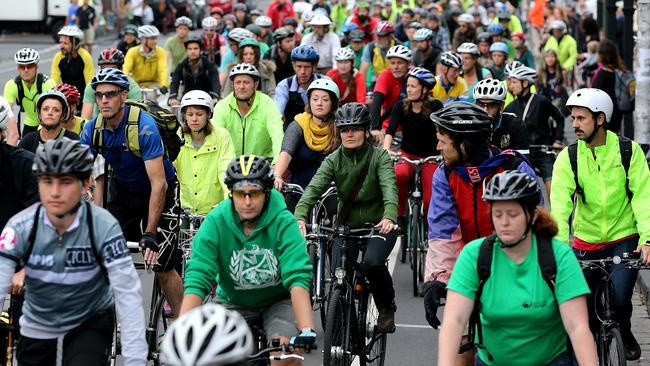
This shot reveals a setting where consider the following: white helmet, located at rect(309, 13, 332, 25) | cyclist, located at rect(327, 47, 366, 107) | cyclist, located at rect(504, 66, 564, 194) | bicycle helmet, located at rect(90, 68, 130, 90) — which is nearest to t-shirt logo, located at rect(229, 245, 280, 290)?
bicycle helmet, located at rect(90, 68, 130, 90)

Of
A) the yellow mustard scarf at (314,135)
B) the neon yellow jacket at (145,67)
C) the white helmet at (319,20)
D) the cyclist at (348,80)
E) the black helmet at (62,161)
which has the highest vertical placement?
the white helmet at (319,20)

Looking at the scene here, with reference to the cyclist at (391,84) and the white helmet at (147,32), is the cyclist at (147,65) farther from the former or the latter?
the cyclist at (391,84)

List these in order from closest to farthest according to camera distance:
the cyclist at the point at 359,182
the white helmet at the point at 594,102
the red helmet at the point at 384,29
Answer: the white helmet at the point at 594,102
the cyclist at the point at 359,182
the red helmet at the point at 384,29

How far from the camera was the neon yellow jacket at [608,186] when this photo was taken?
8.45 meters

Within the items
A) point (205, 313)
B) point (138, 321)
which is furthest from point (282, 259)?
point (205, 313)

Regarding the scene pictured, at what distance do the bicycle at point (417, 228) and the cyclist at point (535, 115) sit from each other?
193cm

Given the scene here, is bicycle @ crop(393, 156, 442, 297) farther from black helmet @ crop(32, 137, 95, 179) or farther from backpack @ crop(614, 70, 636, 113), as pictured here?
black helmet @ crop(32, 137, 95, 179)

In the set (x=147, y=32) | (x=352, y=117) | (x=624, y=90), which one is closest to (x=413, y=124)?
(x=352, y=117)

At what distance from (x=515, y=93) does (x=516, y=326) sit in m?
8.91

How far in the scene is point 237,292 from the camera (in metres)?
7.05

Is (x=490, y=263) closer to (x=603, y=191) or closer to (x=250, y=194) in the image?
(x=250, y=194)

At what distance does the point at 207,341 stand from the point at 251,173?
7.31ft

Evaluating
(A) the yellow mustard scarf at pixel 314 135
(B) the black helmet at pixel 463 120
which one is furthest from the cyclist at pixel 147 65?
(B) the black helmet at pixel 463 120

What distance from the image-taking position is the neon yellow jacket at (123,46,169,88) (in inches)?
776
